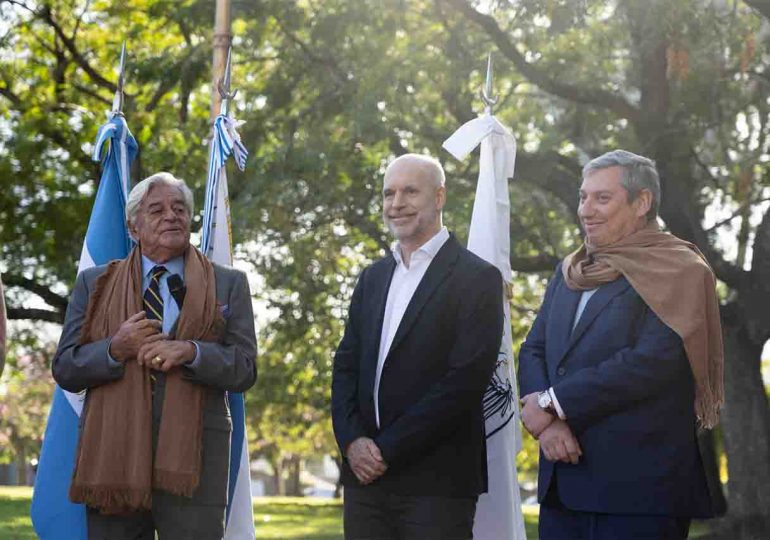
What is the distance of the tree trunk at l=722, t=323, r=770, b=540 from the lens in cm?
1562

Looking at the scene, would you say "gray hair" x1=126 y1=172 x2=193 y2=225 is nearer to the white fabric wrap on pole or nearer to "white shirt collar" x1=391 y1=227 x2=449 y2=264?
"white shirt collar" x1=391 y1=227 x2=449 y2=264

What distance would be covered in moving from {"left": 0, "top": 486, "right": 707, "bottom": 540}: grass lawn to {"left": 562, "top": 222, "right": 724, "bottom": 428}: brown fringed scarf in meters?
8.74

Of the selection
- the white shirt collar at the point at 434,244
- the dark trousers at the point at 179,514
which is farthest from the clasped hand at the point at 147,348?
the white shirt collar at the point at 434,244

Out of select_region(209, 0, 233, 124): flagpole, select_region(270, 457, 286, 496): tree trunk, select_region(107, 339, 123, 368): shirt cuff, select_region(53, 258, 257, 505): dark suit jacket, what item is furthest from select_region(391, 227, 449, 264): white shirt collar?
select_region(270, 457, 286, 496): tree trunk

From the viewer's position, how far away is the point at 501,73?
15.3 metres

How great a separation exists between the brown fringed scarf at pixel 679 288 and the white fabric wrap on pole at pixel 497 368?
129 cm

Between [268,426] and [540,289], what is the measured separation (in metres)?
25.8

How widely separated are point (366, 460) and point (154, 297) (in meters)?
1.12

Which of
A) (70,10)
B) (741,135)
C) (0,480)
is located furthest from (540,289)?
(0,480)

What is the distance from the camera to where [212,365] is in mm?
4977

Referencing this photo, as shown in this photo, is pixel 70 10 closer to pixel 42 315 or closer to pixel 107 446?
pixel 42 315

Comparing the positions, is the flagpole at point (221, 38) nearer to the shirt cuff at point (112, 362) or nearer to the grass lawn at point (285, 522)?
the shirt cuff at point (112, 362)

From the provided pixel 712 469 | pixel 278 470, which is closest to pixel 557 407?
pixel 712 469

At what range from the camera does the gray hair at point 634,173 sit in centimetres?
496
